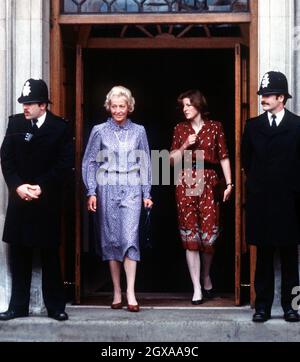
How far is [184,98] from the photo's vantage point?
1010 centimetres

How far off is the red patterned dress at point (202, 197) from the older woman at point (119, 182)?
603mm

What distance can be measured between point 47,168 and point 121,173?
31.0 inches

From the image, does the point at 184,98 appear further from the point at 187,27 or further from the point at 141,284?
the point at 141,284

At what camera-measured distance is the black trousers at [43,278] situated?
919 centimetres

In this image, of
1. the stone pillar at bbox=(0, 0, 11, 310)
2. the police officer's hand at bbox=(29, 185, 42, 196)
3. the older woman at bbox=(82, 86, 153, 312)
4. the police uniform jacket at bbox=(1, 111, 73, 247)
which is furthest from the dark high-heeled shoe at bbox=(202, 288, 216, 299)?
the police officer's hand at bbox=(29, 185, 42, 196)

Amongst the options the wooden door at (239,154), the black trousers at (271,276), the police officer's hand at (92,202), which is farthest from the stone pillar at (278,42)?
the police officer's hand at (92,202)

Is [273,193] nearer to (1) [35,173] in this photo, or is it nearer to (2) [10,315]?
(1) [35,173]

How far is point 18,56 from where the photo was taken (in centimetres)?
952

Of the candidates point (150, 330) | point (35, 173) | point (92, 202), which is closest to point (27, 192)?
point (35, 173)

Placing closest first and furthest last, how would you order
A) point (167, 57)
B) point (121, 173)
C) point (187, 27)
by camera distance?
Result: point (121, 173) < point (187, 27) < point (167, 57)

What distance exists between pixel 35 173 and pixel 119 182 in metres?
0.87

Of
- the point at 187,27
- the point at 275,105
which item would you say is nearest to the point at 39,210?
the point at 275,105

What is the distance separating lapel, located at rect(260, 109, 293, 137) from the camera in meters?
8.98
